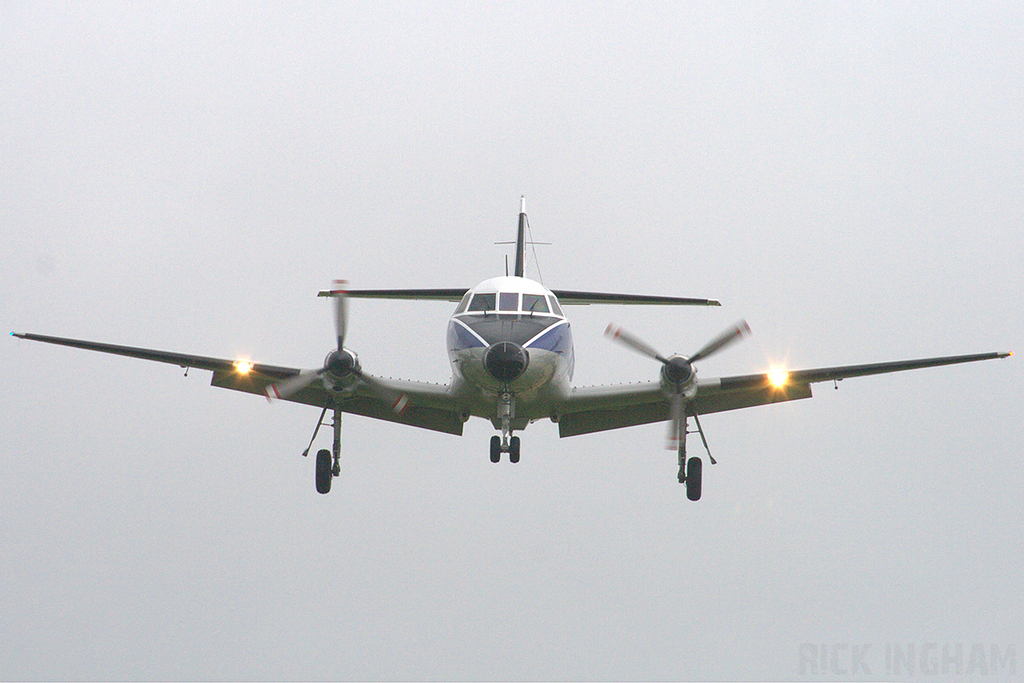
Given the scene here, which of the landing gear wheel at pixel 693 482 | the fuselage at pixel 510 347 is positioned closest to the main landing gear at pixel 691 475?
the landing gear wheel at pixel 693 482

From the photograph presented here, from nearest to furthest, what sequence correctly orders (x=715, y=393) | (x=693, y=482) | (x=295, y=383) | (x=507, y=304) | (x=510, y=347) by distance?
(x=510, y=347)
(x=507, y=304)
(x=295, y=383)
(x=715, y=393)
(x=693, y=482)

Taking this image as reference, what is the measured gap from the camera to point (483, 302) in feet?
69.0

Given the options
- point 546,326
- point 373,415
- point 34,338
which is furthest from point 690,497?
point 34,338

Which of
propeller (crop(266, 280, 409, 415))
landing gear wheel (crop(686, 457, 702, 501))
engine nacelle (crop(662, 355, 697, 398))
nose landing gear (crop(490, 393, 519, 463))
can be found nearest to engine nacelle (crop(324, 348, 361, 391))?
propeller (crop(266, 280, 409, 415))

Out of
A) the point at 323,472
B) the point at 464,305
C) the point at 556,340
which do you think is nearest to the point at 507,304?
the point at 464,305

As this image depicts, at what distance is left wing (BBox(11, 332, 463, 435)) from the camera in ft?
70.7

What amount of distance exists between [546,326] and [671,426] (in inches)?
127

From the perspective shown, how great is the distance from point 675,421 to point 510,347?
13.7ft

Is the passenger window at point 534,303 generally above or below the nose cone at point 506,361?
above

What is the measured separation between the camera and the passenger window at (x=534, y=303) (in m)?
20.9

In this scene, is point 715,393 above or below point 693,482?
above

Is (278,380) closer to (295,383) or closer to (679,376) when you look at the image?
(295,383)

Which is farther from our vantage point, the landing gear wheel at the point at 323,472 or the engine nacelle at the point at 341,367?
Result: the landing gear wheel at the point at 323,472

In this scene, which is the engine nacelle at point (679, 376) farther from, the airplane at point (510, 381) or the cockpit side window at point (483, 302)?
the cockpit side window at point (483, 302)
